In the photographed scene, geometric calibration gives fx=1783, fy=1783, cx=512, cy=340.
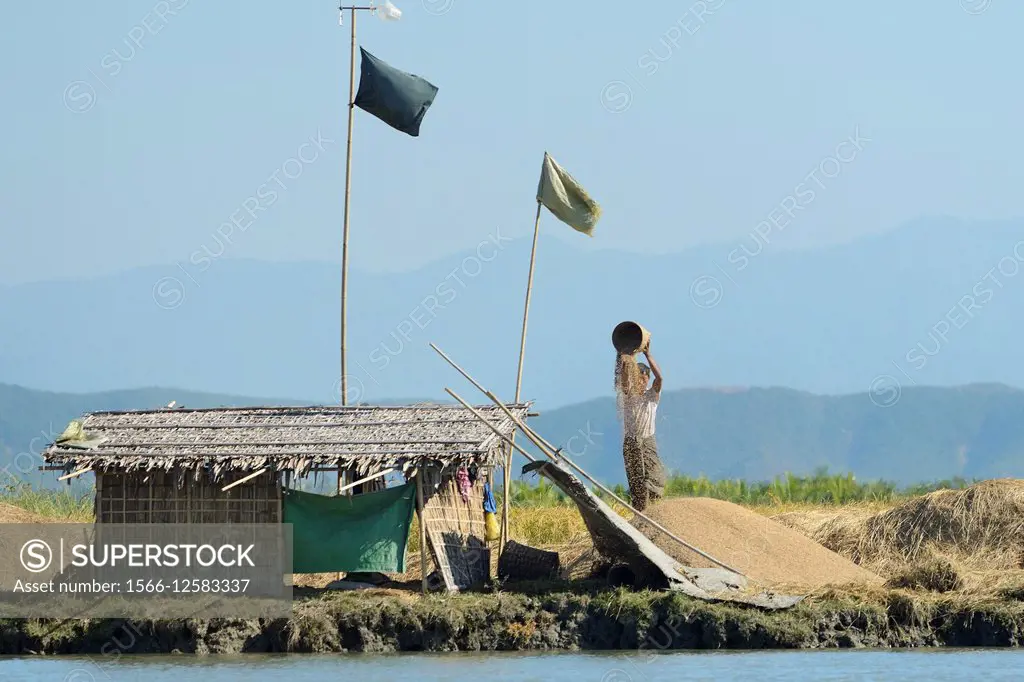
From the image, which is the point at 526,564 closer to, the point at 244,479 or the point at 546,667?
the point at 244,479

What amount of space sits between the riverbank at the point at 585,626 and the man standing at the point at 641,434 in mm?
3258

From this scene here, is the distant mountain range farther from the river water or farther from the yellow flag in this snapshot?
the river water

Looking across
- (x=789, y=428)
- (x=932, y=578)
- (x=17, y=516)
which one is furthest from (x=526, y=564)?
(x=789, y=428)

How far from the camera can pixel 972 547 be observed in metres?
19.9

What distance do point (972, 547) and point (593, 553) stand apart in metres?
4.23

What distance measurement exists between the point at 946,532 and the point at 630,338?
4.21m

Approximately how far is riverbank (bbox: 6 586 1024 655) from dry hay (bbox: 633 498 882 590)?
112cm

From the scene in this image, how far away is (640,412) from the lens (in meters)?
20.2

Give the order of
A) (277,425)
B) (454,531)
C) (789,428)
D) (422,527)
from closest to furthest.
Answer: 1. (422,527)
2. (454,531)
3. (277,425)
4. (789,428)

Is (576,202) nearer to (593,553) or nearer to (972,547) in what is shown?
(593,553)

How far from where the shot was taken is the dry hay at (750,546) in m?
18.6

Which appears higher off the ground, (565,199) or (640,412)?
(565,199)

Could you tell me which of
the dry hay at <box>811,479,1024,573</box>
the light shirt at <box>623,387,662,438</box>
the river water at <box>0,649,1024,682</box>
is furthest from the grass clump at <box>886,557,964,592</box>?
the light shirt at <box>623,387,662,438</box>

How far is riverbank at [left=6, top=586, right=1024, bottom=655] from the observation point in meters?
16.8
